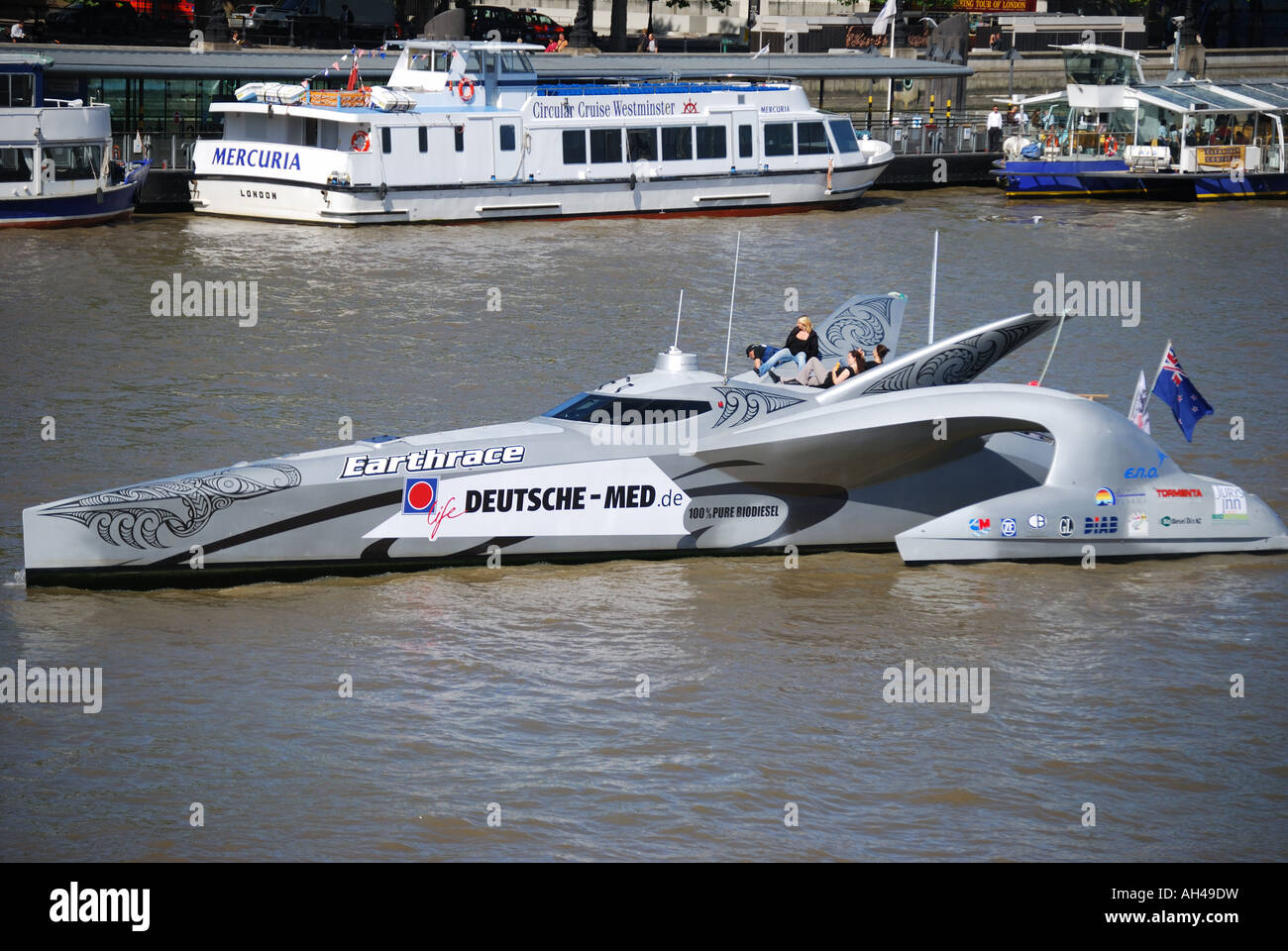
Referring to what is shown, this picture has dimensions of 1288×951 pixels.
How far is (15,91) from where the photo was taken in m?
33.5

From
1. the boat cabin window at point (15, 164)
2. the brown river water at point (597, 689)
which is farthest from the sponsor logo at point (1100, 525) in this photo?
the boat cabin window at point (15, 164)

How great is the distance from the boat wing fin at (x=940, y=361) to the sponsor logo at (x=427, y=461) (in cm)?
306

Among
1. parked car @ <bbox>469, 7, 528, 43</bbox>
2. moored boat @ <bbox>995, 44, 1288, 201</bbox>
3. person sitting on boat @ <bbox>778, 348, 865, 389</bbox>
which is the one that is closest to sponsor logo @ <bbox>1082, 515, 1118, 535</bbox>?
person sitting on boat @ <bbox>778, 348, 865, 389</bbox>

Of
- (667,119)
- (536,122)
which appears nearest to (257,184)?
(536,122)

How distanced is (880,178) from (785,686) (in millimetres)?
33830

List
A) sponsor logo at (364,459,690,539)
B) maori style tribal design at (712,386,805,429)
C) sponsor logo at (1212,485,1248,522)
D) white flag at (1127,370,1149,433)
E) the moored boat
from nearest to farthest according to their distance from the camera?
sponsor logo at (364,459,690,539)
maori style tribal design at (712,386,805,429)
sponsor logo at (1212,485,1248,522)
white flag at (1127,370,1149,433)
the moored boat

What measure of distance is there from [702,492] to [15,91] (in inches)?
977

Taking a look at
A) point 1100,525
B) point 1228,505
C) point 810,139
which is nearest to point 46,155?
point 810,139

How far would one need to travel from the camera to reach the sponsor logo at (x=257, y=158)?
3569 centimetres

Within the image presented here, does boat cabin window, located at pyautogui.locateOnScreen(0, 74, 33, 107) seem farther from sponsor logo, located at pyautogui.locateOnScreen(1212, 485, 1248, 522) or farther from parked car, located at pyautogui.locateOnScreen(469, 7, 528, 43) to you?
sponsor logo, located at pyautogui.locateOnScreen(1212, 485, 1248, 522)

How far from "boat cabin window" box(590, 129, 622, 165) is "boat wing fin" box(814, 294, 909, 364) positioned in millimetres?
21970

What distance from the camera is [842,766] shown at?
11047mm

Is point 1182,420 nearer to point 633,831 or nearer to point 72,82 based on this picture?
point 633,831

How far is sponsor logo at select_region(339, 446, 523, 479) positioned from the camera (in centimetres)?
1382
